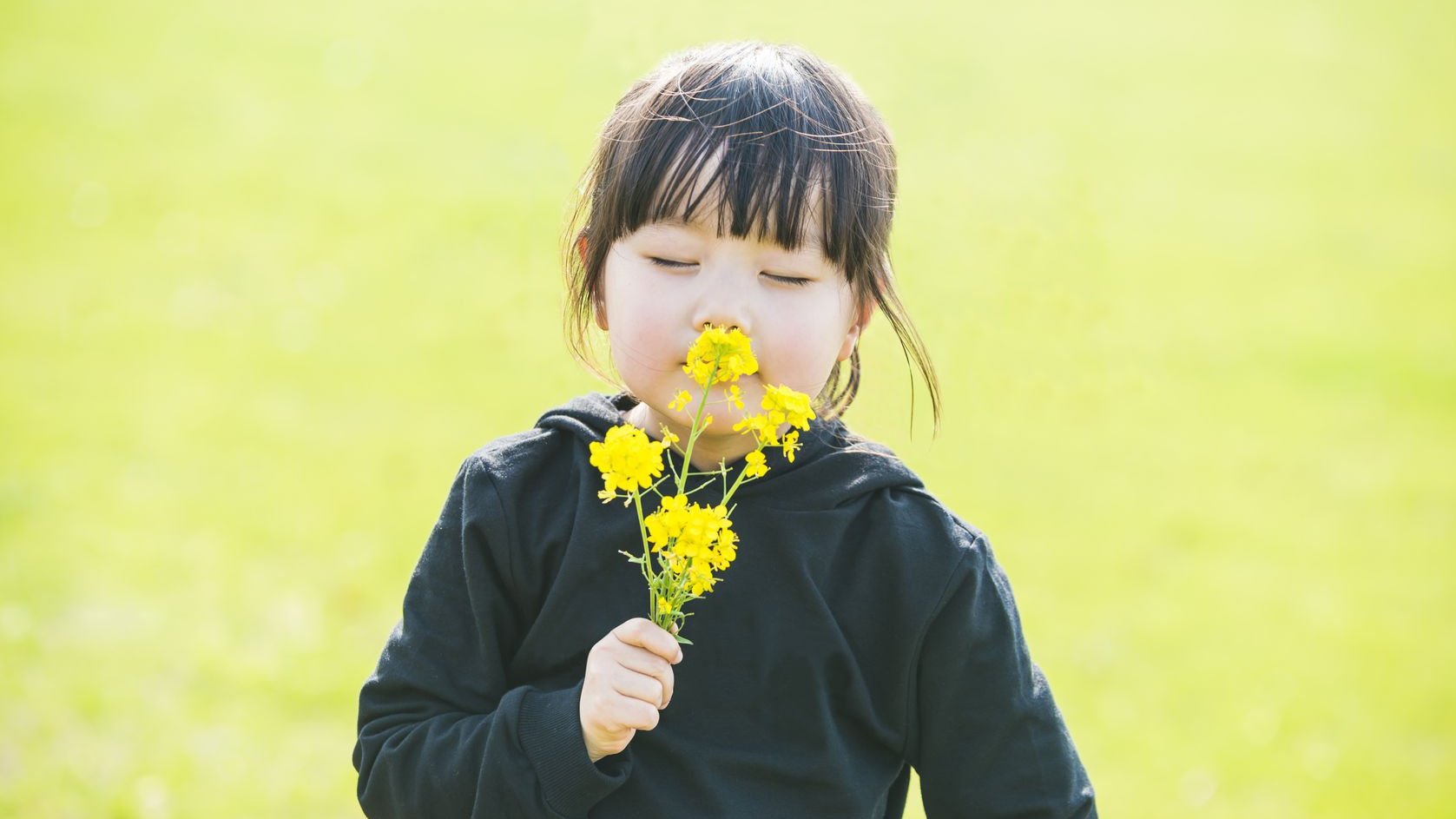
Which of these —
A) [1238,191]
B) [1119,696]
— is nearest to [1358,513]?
[1119,696]

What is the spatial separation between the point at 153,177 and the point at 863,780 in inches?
315

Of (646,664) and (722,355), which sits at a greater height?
(722,355)

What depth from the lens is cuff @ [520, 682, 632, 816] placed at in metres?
1.96

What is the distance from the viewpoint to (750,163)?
79.5 inches

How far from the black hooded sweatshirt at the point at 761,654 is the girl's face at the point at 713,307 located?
0.18 meters

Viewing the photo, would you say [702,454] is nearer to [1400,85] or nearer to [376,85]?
[376,85]

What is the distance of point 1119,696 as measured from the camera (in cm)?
524

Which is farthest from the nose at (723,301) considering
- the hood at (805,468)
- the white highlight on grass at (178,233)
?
the white highlight on grass at (178,233)

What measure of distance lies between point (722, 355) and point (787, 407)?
107 mm

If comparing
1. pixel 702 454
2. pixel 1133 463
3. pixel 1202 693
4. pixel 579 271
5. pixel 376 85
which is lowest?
pixel 1202 693

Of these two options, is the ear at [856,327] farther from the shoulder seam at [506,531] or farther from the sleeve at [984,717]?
the shoulder seam at [506,531]

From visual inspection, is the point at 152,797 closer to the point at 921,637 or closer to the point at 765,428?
the point at 921,637

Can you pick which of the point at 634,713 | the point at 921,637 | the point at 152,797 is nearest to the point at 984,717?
the point at 921,637

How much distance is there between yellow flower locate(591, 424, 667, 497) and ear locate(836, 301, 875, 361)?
576 millimetres
